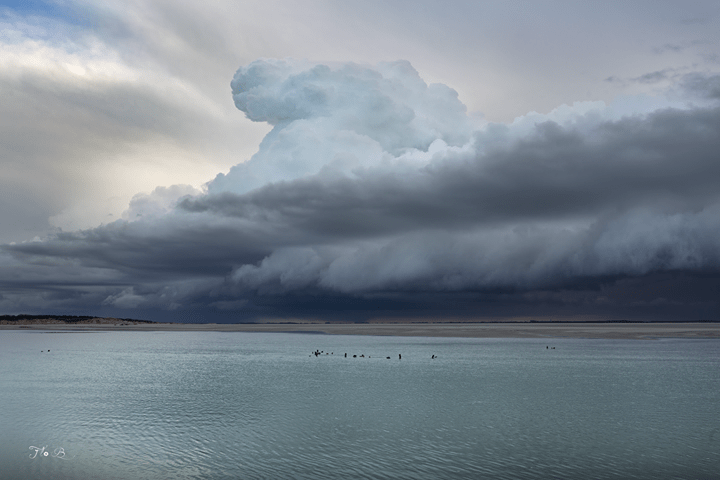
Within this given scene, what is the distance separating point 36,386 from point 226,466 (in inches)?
1454

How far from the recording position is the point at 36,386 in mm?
51469

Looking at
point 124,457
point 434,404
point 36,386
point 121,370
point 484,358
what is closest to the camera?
point 124,457

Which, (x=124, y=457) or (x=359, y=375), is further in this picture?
(x=359, y=375)

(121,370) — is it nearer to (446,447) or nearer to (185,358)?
(185,358)

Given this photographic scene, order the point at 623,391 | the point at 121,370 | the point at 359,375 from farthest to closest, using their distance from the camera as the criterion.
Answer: the point at 121,370 < the point at 359,375 < the point at 623,391

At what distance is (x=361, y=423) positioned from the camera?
3488cm

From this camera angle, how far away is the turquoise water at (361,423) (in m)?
25.2

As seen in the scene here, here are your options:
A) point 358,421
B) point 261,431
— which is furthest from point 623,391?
point 261,431

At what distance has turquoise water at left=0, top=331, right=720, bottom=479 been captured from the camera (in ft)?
82.8
